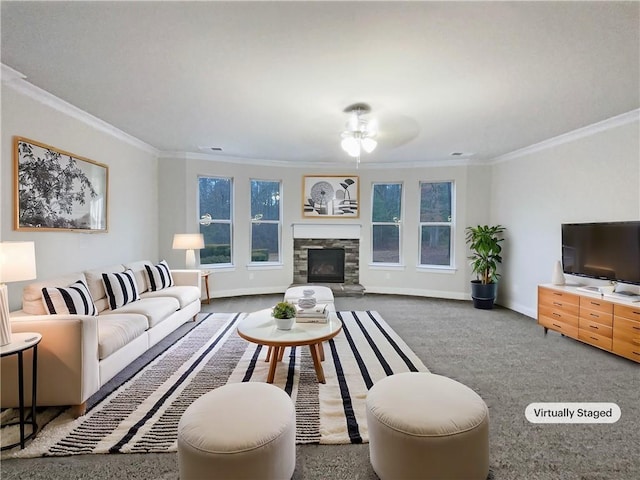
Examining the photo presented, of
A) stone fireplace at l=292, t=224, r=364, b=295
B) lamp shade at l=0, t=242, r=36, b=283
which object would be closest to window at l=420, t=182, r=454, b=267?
stone fireplace at l=292, t=224, r=364, b=295

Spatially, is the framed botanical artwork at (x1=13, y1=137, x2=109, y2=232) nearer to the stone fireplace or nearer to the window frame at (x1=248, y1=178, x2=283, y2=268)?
the window frame at (x1=248, y1=178, x2=283, y2=268)

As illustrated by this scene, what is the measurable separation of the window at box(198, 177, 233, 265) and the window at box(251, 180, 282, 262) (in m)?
0.45

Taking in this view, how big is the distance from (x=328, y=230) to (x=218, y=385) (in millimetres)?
4146

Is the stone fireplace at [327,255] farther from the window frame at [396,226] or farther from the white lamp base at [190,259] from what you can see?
the white lamp base at [190,259]

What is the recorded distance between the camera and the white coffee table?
260 cm

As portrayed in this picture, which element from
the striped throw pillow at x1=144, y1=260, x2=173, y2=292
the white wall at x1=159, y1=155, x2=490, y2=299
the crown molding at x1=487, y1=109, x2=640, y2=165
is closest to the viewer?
the crown molding at x1=487, y1=109, x2=640, y2=165

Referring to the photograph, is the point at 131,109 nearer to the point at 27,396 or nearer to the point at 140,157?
the point at 140,157

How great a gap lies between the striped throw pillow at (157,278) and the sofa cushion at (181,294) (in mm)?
83

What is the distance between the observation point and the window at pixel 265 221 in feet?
20.8

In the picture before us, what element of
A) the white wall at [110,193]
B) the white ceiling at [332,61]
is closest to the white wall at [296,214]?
the white wall at [110,193]

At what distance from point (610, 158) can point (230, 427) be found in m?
4.68

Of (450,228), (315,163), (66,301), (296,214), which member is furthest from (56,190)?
(450,228)

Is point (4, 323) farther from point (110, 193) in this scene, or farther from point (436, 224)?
point (436, 224)

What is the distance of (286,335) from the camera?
271cm
